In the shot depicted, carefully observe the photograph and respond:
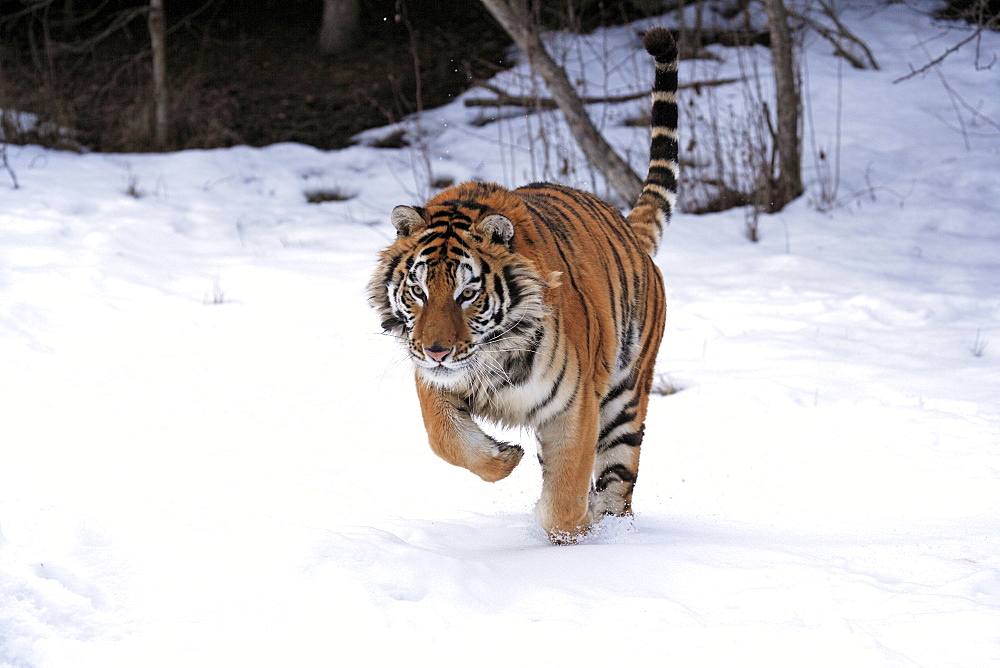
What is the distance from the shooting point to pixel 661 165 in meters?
4.32

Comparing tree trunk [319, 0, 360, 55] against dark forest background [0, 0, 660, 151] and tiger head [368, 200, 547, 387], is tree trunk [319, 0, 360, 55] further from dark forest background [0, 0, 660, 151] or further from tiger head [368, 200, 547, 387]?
tiger head [368, 200, 547, 387]

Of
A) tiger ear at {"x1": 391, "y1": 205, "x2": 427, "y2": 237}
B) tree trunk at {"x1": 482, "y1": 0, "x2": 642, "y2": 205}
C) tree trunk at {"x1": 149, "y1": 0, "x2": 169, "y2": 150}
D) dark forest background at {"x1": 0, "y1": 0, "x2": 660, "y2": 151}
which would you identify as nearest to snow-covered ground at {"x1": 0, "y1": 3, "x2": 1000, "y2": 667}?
tree trunk at {"x1": 149, "y1": 0, "x2": 169, "y2": 150}

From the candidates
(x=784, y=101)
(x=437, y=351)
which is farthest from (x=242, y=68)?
(x=437, y=351)

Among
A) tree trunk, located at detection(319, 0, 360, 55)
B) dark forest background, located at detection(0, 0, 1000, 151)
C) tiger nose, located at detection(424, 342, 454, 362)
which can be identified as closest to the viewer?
tiger nose, located at detection(424, 342, 454, 362)

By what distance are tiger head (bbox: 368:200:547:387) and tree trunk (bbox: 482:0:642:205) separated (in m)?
4.52

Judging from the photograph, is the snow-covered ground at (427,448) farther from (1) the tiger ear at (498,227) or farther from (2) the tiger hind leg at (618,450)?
(1) the tiger ear at (498,227)

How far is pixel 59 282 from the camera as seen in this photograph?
5.91 metres

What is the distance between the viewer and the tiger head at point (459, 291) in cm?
273

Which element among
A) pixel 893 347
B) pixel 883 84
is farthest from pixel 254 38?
pixel 893 347

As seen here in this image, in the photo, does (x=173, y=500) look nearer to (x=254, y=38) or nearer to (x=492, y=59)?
(x=492, y=59)

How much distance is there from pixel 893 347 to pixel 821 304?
767 mm

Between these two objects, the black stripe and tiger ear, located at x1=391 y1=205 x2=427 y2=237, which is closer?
tiger ear, located at x1=391 y1=205 x2=427 y2=237

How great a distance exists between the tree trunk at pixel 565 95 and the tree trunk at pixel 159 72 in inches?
127

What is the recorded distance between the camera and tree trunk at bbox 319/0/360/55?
466 inches
